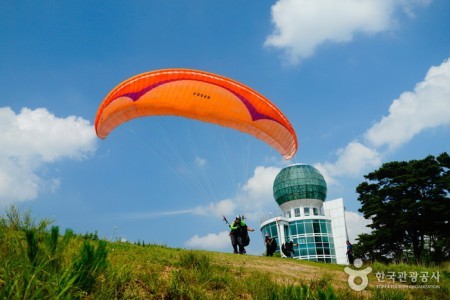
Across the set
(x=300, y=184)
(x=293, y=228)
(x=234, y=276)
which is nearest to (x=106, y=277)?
(x=234, y=276)

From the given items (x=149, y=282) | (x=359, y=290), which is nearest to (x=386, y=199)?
(x=359, y=290)

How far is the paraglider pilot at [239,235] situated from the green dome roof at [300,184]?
38.4m

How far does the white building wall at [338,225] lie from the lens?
183 feet

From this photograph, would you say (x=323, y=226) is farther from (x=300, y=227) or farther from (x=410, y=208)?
(x=410, y=208)

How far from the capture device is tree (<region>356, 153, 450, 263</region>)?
37.5 metres

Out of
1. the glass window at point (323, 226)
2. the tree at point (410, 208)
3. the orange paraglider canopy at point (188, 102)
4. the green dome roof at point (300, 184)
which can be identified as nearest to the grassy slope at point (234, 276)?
the orange paraglider canopy at point (188, 102)

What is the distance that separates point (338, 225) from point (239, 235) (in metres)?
44.4

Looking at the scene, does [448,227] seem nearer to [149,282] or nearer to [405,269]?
[405,269]

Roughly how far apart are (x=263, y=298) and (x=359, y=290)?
17.1 feet

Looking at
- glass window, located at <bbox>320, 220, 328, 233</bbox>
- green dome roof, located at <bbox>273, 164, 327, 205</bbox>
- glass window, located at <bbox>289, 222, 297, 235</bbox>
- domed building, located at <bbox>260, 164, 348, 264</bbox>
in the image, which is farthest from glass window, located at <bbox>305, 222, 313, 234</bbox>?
green dome roof, located at <bbox>273, 164, 327, 205</bbox>

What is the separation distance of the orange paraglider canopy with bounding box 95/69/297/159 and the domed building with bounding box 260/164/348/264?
39789 millimetres

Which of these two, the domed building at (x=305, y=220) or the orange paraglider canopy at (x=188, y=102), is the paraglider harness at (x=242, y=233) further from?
the domed building at (x=305, y=220)

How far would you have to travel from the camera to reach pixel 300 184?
53719mm

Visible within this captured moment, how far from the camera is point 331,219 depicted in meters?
57.5
